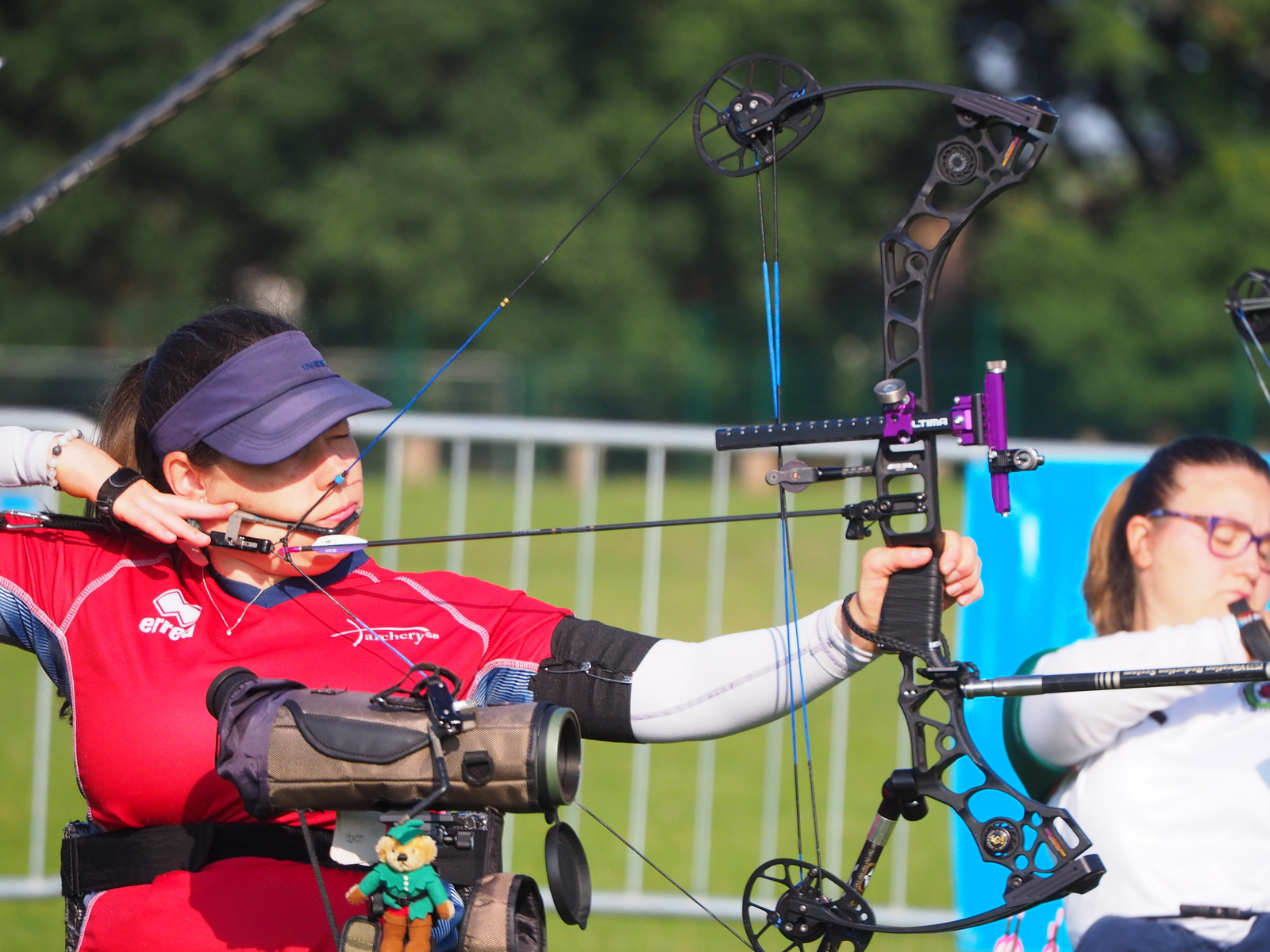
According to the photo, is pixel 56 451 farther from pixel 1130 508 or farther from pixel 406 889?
pixel 1130 508

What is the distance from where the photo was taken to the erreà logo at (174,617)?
2.23 meters

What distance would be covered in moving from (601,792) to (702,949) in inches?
69.8

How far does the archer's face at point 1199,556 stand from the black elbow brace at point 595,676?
115cm

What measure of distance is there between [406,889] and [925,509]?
36.3 inches

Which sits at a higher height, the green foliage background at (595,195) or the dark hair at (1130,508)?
the green foliage background at (595,195)

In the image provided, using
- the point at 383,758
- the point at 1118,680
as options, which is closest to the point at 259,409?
the point at 383,758

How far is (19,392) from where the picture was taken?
58.5 ft

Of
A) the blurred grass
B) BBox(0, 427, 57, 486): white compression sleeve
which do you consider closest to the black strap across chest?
BBox(0, 427, 57, 486): white compression sleeve

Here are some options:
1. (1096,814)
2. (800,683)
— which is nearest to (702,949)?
(1096,814)

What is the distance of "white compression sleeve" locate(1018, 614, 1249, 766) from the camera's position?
250 centimetres

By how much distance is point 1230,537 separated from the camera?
267cm

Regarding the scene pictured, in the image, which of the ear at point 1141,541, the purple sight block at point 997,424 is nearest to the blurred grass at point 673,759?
the ear at point 1141,541

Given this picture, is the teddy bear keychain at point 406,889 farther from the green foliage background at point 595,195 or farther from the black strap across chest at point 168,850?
the green foliage background at point 595,195

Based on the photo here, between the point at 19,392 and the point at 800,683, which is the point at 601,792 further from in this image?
the point at 19,392
